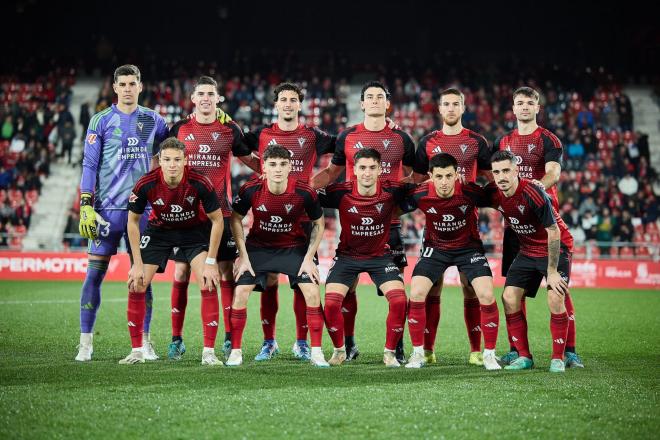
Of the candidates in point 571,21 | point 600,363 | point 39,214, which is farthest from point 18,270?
point 571,21

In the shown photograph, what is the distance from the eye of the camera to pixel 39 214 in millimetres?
22734

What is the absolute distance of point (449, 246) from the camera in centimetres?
741

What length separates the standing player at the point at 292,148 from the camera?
779 centimetres

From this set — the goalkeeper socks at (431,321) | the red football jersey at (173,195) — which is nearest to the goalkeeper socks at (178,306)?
the red football jersey at (173,195)

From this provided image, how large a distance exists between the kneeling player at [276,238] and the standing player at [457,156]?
3.62 feet

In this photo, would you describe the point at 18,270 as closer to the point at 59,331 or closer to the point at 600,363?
the point at 59,331

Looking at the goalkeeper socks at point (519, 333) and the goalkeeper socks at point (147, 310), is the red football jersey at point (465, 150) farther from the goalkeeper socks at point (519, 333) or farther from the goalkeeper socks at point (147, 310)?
the goalkeeper socks at point (147, 310)

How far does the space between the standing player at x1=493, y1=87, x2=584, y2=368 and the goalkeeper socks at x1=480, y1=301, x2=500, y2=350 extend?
1.89 ft

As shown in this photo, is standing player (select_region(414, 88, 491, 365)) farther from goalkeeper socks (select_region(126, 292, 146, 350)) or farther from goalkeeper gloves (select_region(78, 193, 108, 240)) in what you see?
goalkeeper gloves (select_region(78, 193, 108, 240))

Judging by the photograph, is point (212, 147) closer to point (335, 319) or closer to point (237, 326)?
point (237, 326)

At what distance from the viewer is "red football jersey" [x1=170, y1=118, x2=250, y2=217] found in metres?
7.84

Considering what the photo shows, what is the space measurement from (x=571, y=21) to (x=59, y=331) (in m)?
24.8

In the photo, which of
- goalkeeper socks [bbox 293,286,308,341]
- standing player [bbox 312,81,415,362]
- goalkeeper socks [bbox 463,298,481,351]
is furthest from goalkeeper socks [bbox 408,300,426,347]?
goalkeeper socks [bbox 293,286,308,341]

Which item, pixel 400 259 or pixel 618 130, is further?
pixel 618 130
